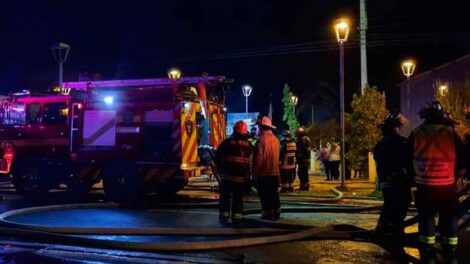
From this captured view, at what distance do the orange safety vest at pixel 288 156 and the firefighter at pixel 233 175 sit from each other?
412 cm

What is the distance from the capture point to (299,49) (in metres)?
28.6

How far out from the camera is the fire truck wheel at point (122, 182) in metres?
12.5

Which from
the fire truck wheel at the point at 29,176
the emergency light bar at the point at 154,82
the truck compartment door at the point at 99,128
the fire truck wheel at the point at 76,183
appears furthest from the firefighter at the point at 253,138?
the fire truck wheel at the point at 29,176

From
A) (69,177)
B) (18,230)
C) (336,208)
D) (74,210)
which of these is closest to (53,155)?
(69,177)

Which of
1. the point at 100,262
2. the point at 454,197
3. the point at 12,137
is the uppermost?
the point at 12,137

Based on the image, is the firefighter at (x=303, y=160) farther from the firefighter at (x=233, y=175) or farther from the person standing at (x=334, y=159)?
the firefighter at (x=233, y=175)

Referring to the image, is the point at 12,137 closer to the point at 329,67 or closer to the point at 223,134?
the point at 223,134

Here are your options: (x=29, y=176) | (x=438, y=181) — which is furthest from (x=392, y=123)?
(x=29, y=176)

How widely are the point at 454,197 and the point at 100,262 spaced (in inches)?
156

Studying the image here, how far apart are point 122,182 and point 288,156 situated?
3.70 metres

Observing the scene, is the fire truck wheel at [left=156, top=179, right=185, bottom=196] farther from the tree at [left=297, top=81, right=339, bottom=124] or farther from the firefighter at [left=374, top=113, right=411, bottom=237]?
the tree at [left=297, top=81, right=339, bottom=124]

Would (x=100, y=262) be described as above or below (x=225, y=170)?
below

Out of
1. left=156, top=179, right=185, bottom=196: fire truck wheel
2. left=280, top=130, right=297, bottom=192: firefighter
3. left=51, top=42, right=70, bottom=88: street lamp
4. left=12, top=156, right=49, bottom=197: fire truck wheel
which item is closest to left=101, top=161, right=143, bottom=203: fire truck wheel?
left=156, top=179, right=185, bottom=196: fire truck wheel

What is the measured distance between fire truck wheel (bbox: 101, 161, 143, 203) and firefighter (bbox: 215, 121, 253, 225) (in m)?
3.98
